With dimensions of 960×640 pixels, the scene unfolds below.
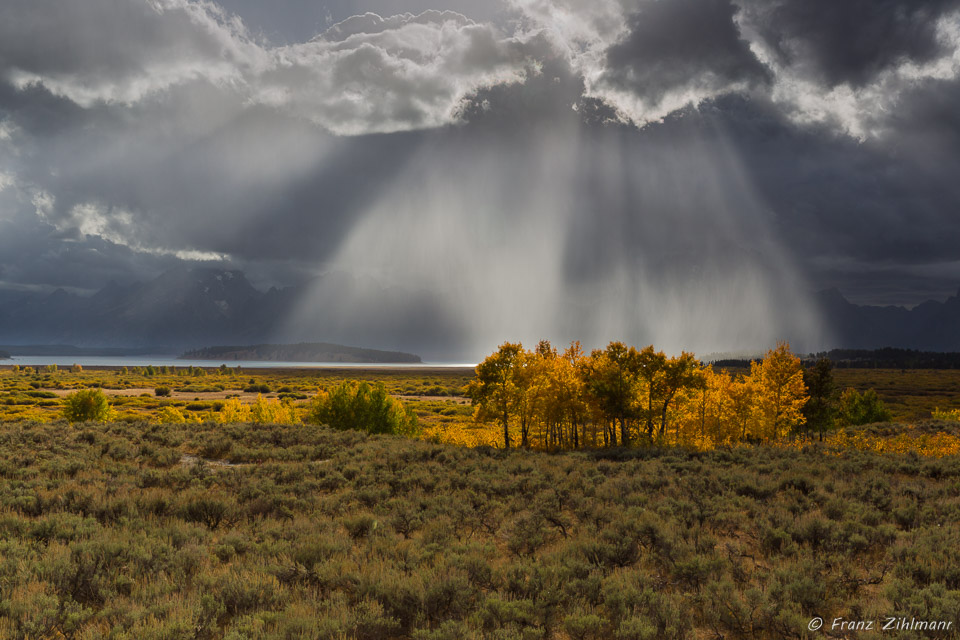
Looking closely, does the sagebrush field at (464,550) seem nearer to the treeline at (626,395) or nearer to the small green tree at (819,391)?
the treeline at (626,395)

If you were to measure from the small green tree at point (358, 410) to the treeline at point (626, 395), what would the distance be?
12.6 m

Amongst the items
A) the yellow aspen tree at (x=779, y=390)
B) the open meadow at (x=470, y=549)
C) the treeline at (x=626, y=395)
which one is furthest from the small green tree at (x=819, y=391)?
the open meadow at (x=470, y=549)

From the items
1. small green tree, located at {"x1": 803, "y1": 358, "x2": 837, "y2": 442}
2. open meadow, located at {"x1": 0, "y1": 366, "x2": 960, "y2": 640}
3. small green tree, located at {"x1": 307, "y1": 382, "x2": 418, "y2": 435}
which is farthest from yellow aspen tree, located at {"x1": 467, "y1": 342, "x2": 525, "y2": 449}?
small green tree, located at {"x1": 803, "y1": 358, "x2": 837, "y2": 442}

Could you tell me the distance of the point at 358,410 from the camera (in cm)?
4619

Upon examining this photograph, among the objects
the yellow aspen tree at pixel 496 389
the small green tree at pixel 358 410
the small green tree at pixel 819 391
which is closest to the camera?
the yellow aspen tree at pixel 496 389

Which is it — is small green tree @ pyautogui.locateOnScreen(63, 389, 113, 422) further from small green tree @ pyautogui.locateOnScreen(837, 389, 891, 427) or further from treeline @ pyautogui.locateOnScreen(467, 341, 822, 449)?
small green tree @ pyautogui.locateOnScreen(837, 389, 891, 427)

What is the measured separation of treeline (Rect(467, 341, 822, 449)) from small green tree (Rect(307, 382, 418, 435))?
12.6 metres

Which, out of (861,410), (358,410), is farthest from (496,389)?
(861,410)

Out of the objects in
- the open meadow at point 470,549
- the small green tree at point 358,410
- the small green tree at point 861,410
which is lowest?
the small green tree at point 861,410

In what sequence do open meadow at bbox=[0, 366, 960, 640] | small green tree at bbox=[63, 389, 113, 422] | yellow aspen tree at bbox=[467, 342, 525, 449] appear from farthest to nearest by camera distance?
small green tree at bbox=[63, 389, 113, 422] < yellow aspen tree at bbox=[467, 342, 525, 449] < open meadow at bbox=[0, 366, 960, 640]

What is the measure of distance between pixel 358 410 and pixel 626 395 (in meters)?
26.8

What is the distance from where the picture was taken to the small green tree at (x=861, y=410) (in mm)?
68375

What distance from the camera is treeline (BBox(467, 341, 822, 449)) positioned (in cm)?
3681

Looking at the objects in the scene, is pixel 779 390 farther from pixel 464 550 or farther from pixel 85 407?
pixel 85 407
